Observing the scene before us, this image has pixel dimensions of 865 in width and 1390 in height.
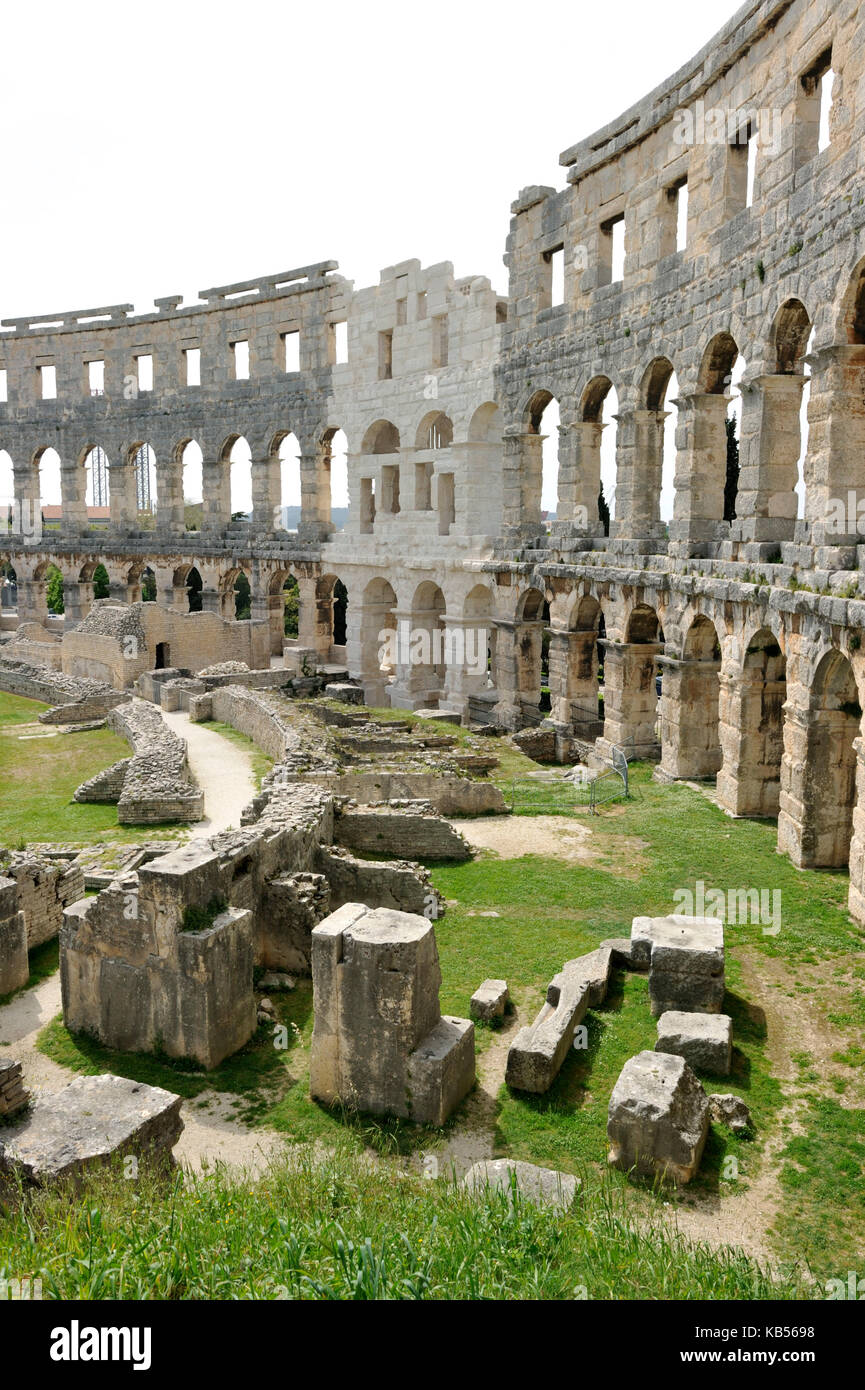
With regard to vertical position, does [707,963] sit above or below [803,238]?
below

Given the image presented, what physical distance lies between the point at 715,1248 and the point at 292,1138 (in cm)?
339

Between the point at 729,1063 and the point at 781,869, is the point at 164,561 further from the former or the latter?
the point at 729,1063

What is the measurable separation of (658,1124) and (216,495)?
112 feet

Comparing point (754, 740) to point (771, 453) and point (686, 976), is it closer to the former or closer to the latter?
point (771, 453)

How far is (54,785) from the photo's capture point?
806 inches

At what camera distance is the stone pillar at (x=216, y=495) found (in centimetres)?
3847

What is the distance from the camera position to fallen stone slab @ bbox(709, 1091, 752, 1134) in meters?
8.26

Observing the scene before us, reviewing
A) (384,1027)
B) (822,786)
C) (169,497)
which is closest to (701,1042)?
(384,1027)

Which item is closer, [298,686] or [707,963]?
[707,963]

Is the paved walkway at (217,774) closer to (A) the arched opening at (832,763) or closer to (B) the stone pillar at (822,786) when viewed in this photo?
(B) the stone pillar at (822,786)

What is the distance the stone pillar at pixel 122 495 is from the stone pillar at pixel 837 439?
106ft

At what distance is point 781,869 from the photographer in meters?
14.0

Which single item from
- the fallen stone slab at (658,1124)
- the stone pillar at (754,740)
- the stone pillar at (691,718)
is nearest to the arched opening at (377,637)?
the stone pillar at (691,718)
